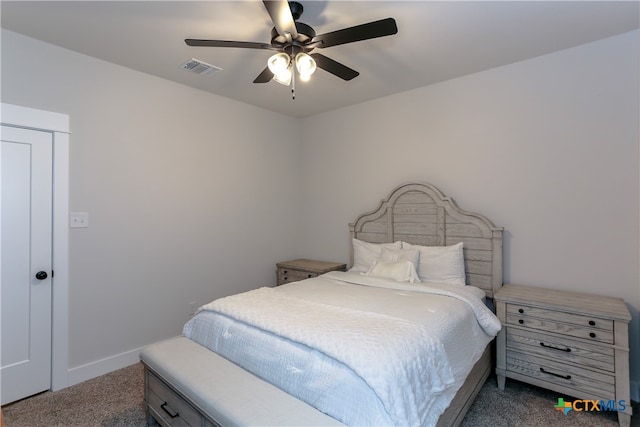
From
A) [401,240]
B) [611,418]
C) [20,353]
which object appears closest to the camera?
[611,418]

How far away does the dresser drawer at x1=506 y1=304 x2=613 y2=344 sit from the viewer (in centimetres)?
204

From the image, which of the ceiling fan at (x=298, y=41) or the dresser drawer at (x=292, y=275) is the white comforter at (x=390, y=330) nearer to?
the dresser drawer at (x=292, y=275)

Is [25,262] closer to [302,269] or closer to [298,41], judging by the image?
[302,269]

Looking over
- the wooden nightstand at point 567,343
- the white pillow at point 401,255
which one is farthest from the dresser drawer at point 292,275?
the wooden nightstand at point 567,343

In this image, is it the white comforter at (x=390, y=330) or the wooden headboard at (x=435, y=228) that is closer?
the white comforter at (x=390, y=330)

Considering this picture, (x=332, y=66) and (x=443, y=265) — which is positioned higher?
(x=332, y=66)

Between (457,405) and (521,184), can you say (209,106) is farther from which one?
(457,405)

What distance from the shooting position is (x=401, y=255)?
3.02m

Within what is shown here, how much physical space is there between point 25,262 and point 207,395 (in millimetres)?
1900

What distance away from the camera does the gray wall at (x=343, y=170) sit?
93.1 inches

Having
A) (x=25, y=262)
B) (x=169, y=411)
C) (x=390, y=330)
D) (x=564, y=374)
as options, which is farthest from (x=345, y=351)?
(x=25, y=262)

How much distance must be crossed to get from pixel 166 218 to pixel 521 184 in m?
3.24

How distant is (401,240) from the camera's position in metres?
3.33

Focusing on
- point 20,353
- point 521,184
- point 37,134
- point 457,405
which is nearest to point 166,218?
point 37,134
